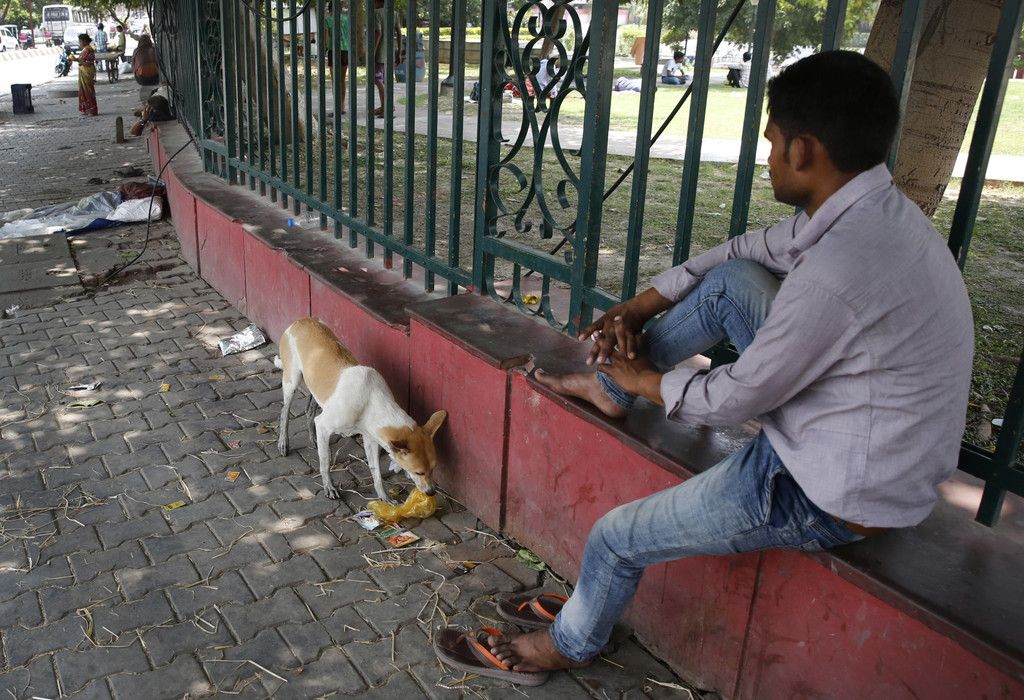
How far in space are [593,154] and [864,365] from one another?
1769 millimetres

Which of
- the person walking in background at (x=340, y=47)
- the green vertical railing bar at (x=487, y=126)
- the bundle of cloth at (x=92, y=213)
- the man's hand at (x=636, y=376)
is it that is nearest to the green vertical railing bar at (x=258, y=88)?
the person walking in background at (x=340, y=47)

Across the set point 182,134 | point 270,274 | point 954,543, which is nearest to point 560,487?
point 954,543

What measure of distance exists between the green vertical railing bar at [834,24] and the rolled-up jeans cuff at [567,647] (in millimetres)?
2008

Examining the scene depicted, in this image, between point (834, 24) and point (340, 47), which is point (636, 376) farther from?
point (340, 47)

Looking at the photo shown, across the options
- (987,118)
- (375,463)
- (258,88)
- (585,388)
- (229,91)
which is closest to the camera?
(987,118)

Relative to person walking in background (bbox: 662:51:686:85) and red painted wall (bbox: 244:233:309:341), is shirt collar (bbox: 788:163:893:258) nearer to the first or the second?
red painted wall (bbox: 244:233:309:341)

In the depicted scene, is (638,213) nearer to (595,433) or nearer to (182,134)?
(595,433)

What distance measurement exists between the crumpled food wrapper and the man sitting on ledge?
4.05 meters

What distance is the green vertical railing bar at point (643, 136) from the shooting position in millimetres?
3102

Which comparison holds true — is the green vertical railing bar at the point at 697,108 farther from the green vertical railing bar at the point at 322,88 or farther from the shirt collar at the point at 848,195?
the green vertical railing bar at the point at 322,88

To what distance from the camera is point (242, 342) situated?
5926 mm

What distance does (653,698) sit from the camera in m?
2.86

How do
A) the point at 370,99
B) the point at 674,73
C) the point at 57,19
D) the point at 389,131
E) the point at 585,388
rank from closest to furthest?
the point at 585,388, the point at 389,131, the point at 370,99, the point at 674,73, the point at 57,19

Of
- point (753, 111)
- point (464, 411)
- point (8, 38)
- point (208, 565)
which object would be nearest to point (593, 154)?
point (753, 111)
